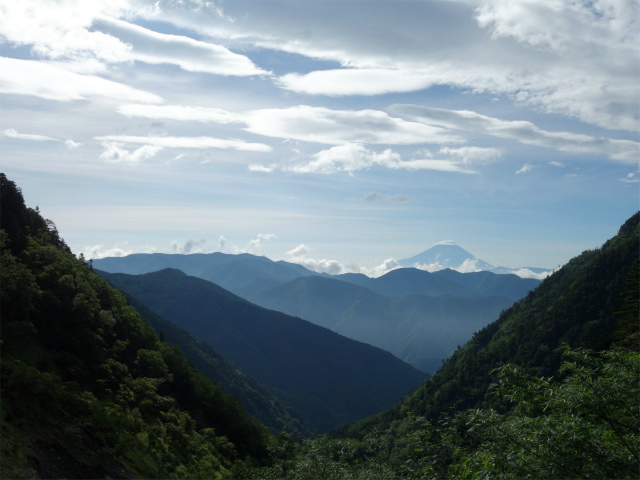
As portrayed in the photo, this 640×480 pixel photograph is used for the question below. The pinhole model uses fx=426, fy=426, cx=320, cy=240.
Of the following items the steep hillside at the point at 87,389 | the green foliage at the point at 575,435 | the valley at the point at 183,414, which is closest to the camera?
the green foliage at the point at 575,435

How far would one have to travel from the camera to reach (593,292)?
184 m

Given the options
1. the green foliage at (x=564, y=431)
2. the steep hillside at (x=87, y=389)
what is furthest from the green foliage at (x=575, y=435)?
the steep hillside at (x=87, y=389)

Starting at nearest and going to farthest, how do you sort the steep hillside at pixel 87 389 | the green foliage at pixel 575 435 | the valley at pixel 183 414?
the green foliage at pixel 575 435 → the valley at pixel 183 414 → the steep hillside at pixel 87 389

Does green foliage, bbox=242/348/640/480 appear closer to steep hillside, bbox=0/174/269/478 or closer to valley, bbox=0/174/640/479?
valley, bbox=0/174/640/479

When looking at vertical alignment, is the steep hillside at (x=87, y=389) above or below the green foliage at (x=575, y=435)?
below

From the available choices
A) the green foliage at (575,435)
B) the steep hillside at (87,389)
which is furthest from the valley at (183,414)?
the steep hillside at (87,389)

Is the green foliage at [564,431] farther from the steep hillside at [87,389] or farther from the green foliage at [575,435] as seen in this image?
the steep hillside at [87,389]

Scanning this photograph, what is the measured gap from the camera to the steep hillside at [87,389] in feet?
89.6

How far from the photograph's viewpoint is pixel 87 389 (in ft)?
154

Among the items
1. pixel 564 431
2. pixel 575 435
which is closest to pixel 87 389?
pixel 564 431

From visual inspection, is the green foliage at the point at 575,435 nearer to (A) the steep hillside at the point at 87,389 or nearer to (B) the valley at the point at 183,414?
(B) the valley at the point at 183,414

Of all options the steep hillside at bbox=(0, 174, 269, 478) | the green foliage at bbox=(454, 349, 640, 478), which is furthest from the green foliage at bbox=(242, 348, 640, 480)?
the steep hillside at bbox=(0, 174, 269, 478)

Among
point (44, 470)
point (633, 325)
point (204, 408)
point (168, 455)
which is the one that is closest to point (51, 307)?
point (168, 455)

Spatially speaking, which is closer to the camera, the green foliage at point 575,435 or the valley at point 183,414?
the green foliage at point 575,435
